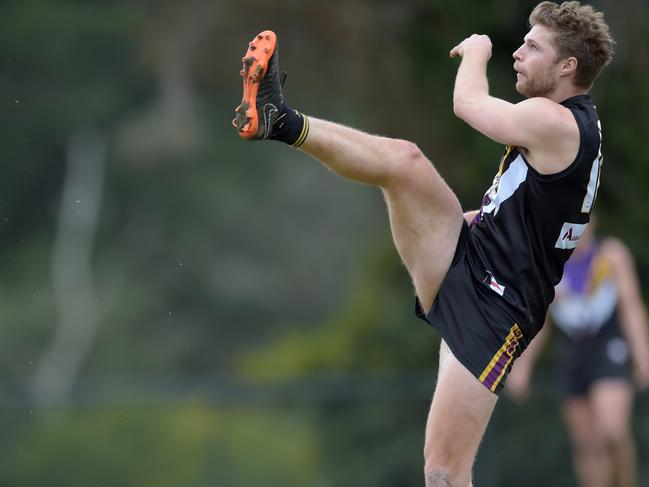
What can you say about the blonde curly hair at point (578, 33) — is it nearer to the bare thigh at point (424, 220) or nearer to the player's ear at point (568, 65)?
the player's ear at point (568, 65)

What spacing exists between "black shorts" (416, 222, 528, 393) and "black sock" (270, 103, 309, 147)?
767 millimetres

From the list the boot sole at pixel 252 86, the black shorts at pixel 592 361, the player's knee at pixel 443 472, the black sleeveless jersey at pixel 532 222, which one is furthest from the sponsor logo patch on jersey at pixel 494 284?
the black shorts at pixel 592 361

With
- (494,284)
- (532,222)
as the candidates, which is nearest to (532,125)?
(532,222)

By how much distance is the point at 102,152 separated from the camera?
78.4 ft

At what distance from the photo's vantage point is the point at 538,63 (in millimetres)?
5477

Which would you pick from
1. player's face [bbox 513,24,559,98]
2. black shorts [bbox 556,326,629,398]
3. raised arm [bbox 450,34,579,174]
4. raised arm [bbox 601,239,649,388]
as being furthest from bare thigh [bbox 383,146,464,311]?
black shorts [bbox 556,326,629,398]

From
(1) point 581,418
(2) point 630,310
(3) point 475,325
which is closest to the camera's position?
(3) point 475,325

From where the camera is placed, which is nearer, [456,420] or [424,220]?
[456,420]

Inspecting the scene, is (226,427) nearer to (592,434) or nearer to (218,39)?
(592,434)

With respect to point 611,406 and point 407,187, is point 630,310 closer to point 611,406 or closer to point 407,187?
point 611,406

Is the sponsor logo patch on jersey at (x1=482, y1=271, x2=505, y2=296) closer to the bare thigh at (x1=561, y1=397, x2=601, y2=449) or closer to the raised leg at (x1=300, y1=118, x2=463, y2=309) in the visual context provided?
the raised leg at (x1=300, y1=118, x2=463, y2=309)

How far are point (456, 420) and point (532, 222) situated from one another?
83cm

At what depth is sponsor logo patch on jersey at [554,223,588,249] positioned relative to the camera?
556 centimetres

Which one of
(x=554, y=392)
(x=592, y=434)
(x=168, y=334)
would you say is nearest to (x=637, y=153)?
(x=554, y=392)
